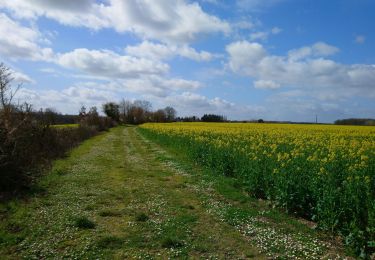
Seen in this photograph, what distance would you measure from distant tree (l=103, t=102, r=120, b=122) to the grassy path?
102963 millimetres

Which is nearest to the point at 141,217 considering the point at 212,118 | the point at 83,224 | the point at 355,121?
the point at 83,224

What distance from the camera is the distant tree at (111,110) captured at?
11575 cm

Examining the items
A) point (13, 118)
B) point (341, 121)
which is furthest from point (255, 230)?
point (341, 121)

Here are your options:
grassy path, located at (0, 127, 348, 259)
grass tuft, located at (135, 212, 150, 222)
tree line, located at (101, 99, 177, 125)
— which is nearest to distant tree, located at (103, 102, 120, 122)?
tree line, located at (101, 99, 177, 125)

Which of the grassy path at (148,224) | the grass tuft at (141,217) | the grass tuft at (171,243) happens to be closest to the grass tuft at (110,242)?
the grassy path at (148,224)

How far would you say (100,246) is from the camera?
7.75m

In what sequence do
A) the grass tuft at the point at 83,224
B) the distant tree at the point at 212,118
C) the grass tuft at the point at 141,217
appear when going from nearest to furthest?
the grass tuft at the point at 83,224, the grass tuft at the point at 141,217, the distant tree at the point at 212,118

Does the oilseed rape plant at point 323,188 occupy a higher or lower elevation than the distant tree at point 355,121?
lower

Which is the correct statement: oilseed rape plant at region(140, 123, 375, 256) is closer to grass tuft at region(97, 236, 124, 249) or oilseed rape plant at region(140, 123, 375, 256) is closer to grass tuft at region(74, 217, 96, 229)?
grass tuft at region(97, 236, 124, 249)

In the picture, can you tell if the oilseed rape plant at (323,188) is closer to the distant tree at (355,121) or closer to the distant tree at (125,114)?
the distant tree at (355,121)

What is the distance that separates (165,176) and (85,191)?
4.61 metres

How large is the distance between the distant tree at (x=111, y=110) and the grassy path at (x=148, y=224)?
103m

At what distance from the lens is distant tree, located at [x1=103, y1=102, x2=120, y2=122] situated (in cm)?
11575

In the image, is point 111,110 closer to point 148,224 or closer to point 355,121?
point 355,121
